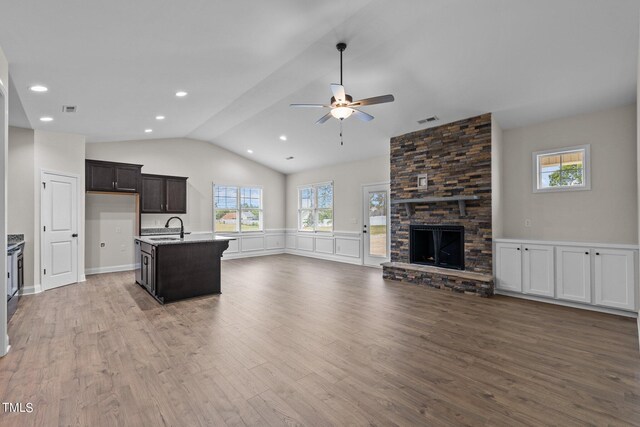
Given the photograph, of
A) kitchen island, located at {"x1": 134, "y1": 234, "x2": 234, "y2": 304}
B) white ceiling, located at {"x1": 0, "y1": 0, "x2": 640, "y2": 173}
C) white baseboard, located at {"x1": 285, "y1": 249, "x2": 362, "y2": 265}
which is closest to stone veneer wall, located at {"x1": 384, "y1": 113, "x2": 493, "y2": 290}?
white ceiling, located at {"x1": 0, "y1": 0, "x2": 640, "y2": 173}

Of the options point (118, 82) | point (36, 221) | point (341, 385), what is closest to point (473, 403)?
point (341, 385)

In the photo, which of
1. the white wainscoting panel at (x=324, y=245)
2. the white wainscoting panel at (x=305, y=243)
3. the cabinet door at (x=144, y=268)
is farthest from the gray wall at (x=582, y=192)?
the cabinet door at (x=144, y=268)

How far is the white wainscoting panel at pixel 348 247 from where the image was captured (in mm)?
7844

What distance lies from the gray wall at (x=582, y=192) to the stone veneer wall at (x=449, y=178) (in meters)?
0.68

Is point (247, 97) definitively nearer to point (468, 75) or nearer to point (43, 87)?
point (43, 87)

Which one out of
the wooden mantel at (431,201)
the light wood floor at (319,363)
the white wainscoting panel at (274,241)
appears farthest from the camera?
the white wainscoting panel at (274,241)

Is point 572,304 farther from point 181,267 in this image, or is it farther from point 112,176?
point 112,176

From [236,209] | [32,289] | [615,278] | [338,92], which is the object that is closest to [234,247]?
[236,209]

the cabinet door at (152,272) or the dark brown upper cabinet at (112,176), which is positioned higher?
the dark brown upper cabinet at (112,176)

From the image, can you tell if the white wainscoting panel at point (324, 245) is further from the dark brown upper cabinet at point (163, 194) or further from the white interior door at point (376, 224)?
the dark brown upper cabinet at point (163, 194)

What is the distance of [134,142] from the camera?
23.0 ft

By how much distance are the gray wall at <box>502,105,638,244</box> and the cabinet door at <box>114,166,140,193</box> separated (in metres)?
7.41

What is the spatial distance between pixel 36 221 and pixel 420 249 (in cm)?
675

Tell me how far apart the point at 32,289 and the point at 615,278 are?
8518 mm
